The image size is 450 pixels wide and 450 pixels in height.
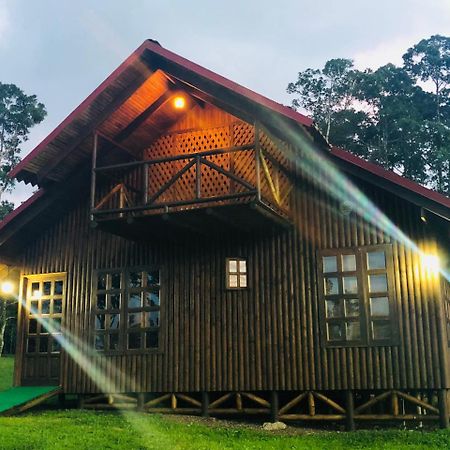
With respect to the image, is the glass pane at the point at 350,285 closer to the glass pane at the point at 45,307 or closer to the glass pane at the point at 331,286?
the glass pane at the point at 331,286

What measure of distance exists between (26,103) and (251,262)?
30.0 meters

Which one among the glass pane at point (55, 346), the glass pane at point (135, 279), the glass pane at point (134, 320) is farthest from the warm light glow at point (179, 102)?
the glass pane at point (55, 346)

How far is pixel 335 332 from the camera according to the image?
553 inches

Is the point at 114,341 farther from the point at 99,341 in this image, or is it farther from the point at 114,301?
the point at 114,301

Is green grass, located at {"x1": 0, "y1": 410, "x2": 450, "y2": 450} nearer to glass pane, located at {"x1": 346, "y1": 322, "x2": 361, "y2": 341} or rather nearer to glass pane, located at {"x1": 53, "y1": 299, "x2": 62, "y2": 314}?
glass pane, located at {"x1": 346, "y1": 322, "x2": 361, "y2": 341}

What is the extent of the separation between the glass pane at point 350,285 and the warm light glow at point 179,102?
5.85 meters

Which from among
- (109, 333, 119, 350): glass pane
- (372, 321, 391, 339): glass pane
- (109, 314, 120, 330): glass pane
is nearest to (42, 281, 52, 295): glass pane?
(109, 314, 120, 330): glass pane

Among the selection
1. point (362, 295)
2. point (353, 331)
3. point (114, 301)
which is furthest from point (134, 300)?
point (362, 295)

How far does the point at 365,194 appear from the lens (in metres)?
14.4

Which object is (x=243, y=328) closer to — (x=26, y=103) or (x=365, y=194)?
(x=365, y=194)

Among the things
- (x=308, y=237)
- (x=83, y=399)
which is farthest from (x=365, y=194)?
(x=83, y=399)

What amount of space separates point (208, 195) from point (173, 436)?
582cm

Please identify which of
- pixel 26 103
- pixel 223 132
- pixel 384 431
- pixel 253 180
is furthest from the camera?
pixel 26 103

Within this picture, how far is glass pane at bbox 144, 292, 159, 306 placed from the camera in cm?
1600
